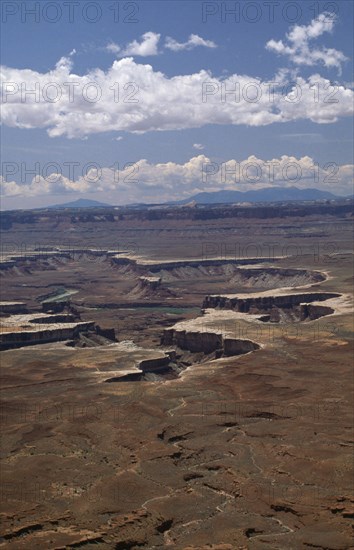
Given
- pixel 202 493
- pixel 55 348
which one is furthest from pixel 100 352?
pixel 202 493

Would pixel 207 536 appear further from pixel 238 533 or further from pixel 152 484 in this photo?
pixel 152 484

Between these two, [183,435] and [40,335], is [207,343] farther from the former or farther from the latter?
[183,435]

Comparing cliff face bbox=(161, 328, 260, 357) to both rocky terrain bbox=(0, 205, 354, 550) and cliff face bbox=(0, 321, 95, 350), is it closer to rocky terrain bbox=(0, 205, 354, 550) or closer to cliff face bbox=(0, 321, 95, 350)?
rocky terrain bbox=(0, 205, 354, 550)

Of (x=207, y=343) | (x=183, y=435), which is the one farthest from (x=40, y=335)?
(x=183, y=435)

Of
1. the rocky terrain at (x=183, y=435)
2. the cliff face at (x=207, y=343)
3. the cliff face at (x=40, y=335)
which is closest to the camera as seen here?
the rocky terrain at (x=183, y=435)

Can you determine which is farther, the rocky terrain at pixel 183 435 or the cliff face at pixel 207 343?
the cliff face at pixel 207 343

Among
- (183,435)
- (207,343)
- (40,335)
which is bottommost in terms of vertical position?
(207,343)

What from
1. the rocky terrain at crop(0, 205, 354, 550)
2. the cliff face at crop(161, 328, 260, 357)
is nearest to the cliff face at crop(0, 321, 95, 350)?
the rocky terrain at crop(0, 205, 354, 550)

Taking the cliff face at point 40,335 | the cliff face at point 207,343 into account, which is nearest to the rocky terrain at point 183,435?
the cliff face at point 207,343

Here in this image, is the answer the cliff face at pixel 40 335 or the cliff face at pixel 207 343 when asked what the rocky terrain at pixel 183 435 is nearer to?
the cliff face at pixel 207 343
